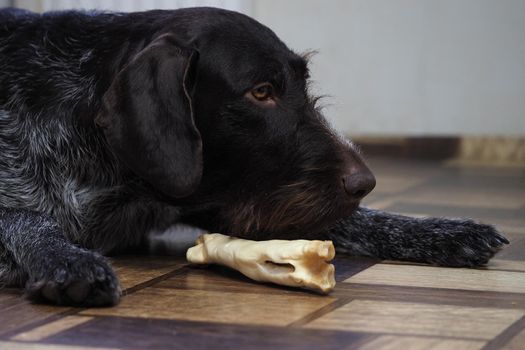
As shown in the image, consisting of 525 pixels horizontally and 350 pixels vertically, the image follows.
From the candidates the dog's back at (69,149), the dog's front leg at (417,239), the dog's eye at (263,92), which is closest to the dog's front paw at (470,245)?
the dog's front leg at (417,239)

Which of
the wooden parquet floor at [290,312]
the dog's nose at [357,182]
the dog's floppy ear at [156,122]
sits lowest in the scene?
the wooden parquet floor at [290,312]

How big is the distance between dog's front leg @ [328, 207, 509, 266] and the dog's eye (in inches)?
20.1

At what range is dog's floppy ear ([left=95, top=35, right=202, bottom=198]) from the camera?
8.09 feet

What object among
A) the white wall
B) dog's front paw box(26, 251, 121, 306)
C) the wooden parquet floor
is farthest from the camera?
the white wall

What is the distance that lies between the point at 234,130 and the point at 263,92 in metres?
0.11

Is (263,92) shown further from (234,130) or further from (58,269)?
(58,269)

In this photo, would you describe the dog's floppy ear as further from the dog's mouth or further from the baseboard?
the baseboard

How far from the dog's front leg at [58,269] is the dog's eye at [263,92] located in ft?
1.68

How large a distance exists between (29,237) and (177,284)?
34cm

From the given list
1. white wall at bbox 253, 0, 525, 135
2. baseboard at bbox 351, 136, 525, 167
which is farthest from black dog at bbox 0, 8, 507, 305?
baseboard at bbox 351, 136, 525, 167

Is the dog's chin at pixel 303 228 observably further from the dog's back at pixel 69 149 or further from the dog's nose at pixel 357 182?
the dog's back at pixel 69 149

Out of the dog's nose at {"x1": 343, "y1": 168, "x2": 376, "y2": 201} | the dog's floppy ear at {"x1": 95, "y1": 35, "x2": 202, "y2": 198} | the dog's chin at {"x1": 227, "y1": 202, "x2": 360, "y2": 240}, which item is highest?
the dog's floppy ear at {"x1": 95, "y1": 35, "x2": 202, "y2": 198}

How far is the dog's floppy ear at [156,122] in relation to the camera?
8.09ft

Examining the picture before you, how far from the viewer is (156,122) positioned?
97.0 inches
